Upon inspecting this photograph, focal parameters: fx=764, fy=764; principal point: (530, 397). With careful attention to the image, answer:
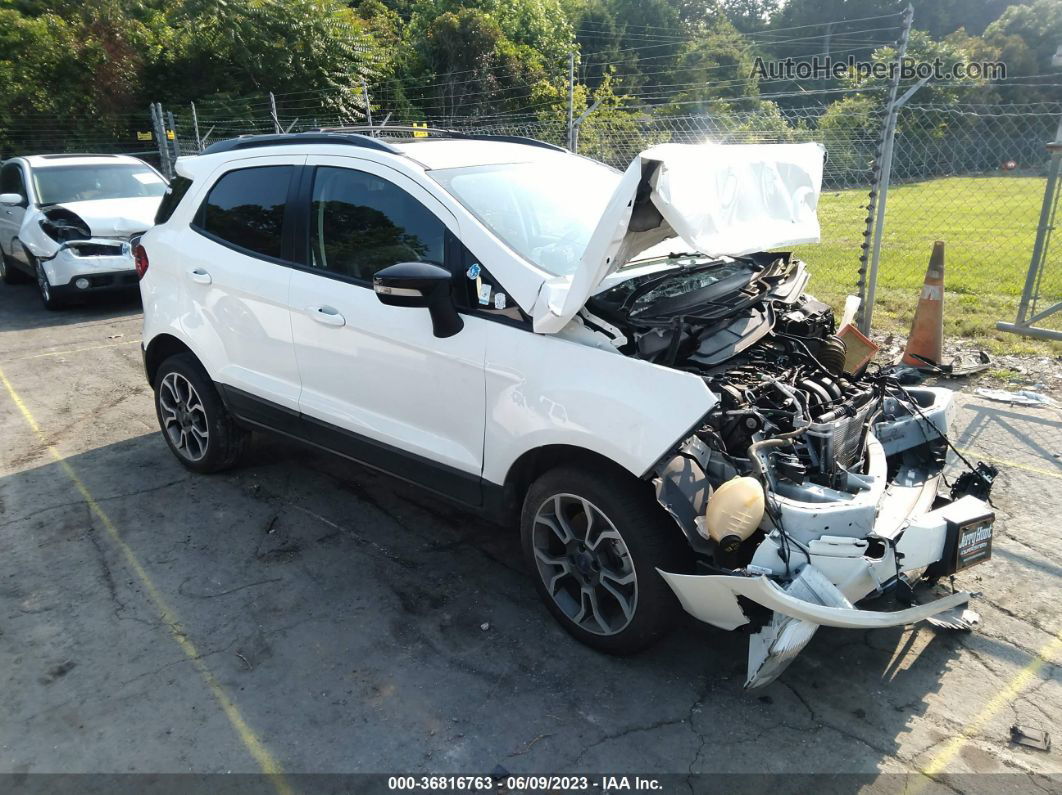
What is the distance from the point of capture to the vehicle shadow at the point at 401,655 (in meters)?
2.73

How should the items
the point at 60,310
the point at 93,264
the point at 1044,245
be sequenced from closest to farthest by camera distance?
the point at 1044,245 → the point at 93,264 → the point at 60,310

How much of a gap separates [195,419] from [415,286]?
96.3 inches

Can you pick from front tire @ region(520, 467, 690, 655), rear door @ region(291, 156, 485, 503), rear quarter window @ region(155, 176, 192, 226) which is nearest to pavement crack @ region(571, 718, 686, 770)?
front tire @ region(520, 467, 690, 655)

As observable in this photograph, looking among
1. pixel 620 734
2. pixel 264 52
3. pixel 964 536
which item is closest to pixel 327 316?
pixel 620 734

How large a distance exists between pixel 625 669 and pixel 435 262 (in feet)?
6.28

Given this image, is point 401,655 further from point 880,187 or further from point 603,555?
point 880,187

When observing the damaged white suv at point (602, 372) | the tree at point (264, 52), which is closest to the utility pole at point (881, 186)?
the damaged white suv at point (602, 372)

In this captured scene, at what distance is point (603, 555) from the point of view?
10.0 feet

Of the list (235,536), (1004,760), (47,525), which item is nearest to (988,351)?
(1004,760)

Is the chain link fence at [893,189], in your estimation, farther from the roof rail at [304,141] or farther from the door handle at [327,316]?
the door handle at [327,316]

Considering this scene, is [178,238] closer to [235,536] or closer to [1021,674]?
[235,536]

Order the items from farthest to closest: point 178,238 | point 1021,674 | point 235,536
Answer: point 178,238
point 235,536
point 1021,674

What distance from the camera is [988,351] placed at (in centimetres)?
693

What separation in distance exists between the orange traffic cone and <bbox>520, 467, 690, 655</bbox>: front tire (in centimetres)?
452
